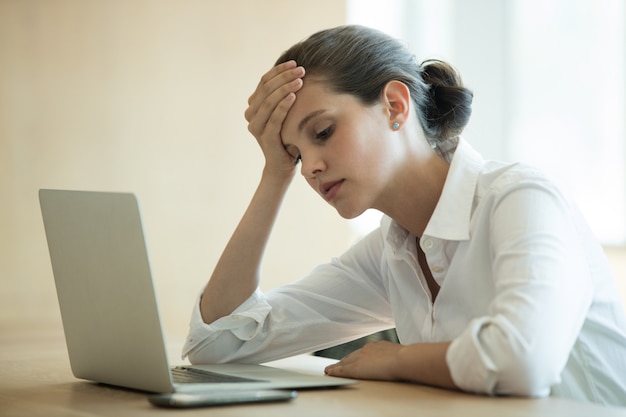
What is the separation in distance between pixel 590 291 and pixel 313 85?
0.59m

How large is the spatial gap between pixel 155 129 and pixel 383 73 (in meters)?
2.65

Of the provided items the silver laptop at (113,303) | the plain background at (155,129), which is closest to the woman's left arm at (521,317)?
the silver laptop at (113,303)

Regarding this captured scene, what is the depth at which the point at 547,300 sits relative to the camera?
1168 millimetres

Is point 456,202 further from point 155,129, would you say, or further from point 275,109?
point 155,129

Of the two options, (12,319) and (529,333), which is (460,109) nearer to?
(529,333)

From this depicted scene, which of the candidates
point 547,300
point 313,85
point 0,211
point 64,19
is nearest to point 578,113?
point 64,19

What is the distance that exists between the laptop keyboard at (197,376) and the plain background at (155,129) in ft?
7.48

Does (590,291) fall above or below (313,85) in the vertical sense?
below

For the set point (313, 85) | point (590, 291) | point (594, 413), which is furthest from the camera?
point (313, 85)

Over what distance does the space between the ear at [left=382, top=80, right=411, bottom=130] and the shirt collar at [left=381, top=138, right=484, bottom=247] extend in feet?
0.42

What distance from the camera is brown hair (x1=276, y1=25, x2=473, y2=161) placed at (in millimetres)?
1559

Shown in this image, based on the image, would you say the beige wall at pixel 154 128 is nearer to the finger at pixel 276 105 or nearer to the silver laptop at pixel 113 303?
the finger at pixel 276 105

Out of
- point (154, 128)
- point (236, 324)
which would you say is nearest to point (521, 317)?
point (236, 324)

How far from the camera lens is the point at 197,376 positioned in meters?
1.33
